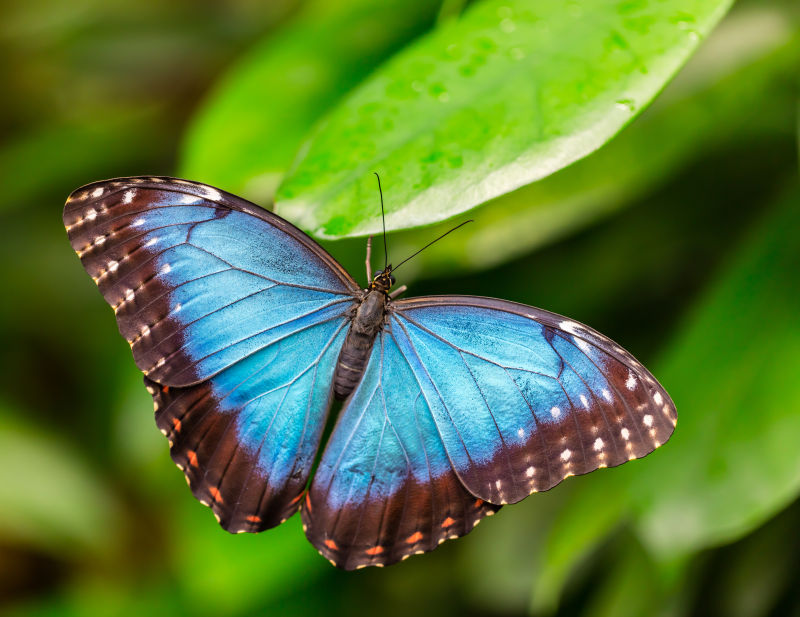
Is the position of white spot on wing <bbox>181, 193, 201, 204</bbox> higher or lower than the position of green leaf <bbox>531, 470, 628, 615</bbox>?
higher

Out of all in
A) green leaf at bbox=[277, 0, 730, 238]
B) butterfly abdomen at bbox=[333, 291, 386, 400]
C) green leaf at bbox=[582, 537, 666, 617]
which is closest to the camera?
green leaf at bbox=[277, 0, 730, 238]

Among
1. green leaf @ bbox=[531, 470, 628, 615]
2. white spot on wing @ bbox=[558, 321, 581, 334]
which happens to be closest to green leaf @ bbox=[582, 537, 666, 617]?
green leaf @ bbox=[531, 470, 628, 615]

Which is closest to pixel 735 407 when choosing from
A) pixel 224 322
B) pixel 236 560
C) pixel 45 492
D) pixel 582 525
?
pixel 582 525

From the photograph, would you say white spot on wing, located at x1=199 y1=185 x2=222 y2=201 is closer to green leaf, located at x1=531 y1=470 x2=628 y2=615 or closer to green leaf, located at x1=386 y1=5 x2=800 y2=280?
green leaf, located at x1=386 y1=5 x2=800 y2=280

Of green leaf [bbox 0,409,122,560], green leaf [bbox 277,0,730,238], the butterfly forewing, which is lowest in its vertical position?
green leaf [bbox 0,409,122,560]

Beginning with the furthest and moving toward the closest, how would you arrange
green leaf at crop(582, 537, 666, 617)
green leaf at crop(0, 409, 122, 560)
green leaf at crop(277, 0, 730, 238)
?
green leaf at crop(0, 409, 122, 560)
green leaf at crop(582, 537, 666, 617)
green leaf at crop(277, 0, 730, 238)

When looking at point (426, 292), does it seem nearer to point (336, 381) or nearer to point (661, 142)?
point (336, 381)
